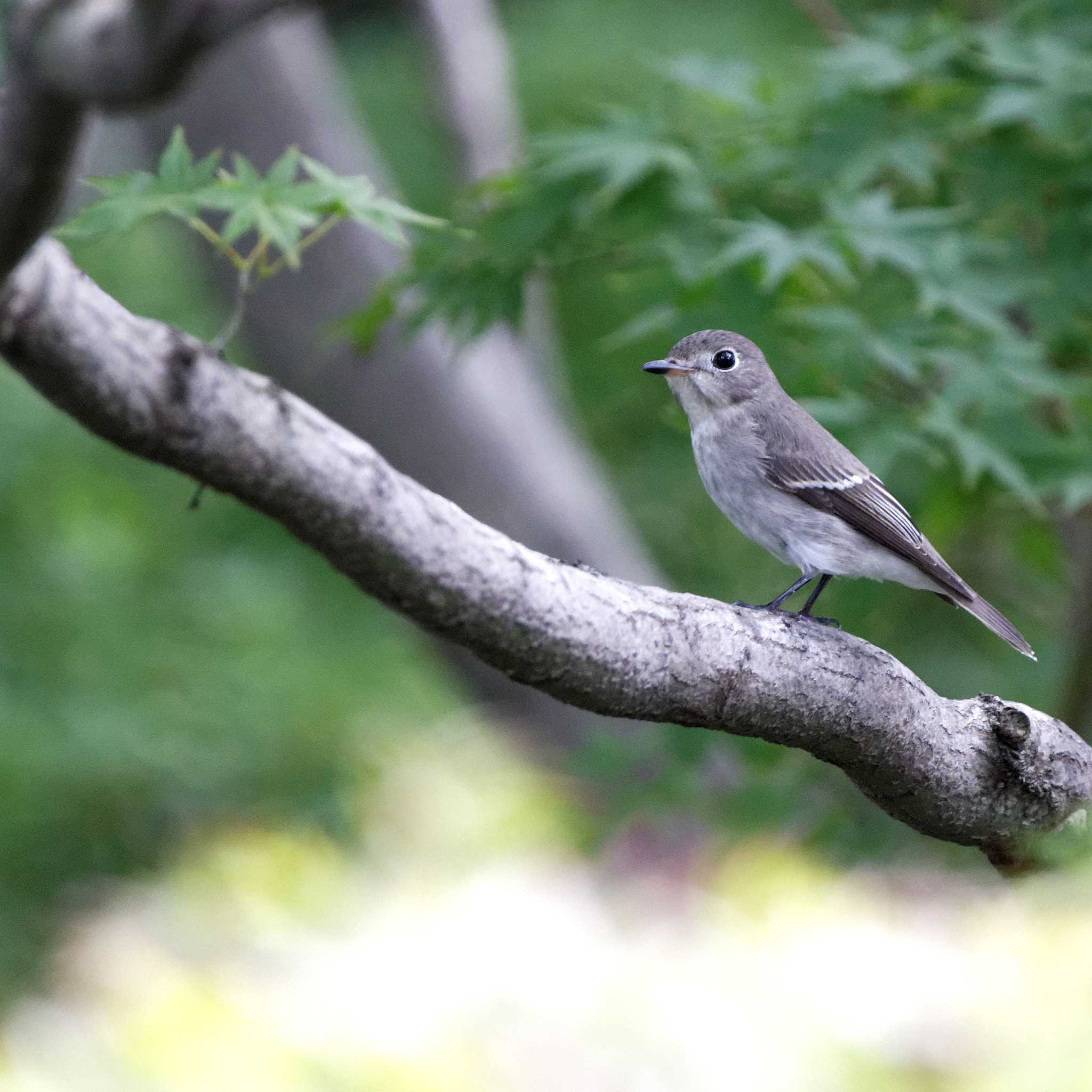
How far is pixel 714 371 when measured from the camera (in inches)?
138

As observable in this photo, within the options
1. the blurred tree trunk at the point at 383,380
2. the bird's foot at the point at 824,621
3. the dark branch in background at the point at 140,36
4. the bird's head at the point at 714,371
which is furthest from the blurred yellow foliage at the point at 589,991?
the blurred tree trunk at the point at 383,380

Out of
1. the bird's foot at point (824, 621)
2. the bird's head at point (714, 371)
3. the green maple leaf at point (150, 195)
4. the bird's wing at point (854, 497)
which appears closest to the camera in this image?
the green maple leaf at point (150, 195)

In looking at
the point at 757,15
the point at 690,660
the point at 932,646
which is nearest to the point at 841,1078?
the point at 690,660

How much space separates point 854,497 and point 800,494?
13 centimetres

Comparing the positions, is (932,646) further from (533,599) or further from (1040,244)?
(533,599)

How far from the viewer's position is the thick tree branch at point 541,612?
142cm

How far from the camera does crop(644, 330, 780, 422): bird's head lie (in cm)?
345

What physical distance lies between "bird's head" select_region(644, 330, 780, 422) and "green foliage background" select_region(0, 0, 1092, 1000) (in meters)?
0.08

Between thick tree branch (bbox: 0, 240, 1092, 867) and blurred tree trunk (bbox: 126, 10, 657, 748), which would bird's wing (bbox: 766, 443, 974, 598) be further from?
blurred tree trunk (bbox: 126, 10, 657, 748)

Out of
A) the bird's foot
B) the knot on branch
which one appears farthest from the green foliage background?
the knot on branch

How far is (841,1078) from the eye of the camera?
2322 millimetres

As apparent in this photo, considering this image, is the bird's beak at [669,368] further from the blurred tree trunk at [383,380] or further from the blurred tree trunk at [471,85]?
the blurred tree trunk at [471,85]

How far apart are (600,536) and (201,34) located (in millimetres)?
4200

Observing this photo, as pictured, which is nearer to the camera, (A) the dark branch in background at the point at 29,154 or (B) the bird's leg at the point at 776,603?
(A) the dark branch in background at the point at 29,154
